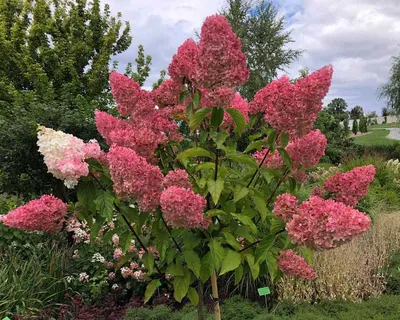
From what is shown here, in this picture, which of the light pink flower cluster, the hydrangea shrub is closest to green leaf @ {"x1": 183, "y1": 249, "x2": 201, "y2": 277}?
the hydrangea shrub

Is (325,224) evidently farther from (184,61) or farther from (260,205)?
(184,61)

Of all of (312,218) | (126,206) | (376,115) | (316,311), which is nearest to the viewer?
(312,218)

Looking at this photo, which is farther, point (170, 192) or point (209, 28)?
point (209, 28)

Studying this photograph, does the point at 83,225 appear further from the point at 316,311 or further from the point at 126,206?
the point at 126,206

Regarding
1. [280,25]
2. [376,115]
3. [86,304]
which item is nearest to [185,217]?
[86,304]

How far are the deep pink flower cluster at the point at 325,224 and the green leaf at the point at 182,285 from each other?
1.94 ft

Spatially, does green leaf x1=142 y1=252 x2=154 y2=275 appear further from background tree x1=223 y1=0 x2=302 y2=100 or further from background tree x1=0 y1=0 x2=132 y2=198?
background tree x1=223 y1=0 x2=302 y2=100

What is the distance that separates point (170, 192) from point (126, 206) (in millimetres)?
475

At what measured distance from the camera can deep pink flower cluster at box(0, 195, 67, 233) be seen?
178 centimetres

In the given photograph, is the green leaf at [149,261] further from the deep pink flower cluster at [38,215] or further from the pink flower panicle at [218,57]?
the pink flower panicle at [218,57]

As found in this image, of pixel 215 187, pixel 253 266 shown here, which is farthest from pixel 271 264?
pixel 215 187

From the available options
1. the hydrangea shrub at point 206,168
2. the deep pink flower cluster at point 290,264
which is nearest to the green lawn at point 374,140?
the deep pink flower cluster at point 290,264

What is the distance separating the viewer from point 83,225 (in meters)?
4.86

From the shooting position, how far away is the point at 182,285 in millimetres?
1949
